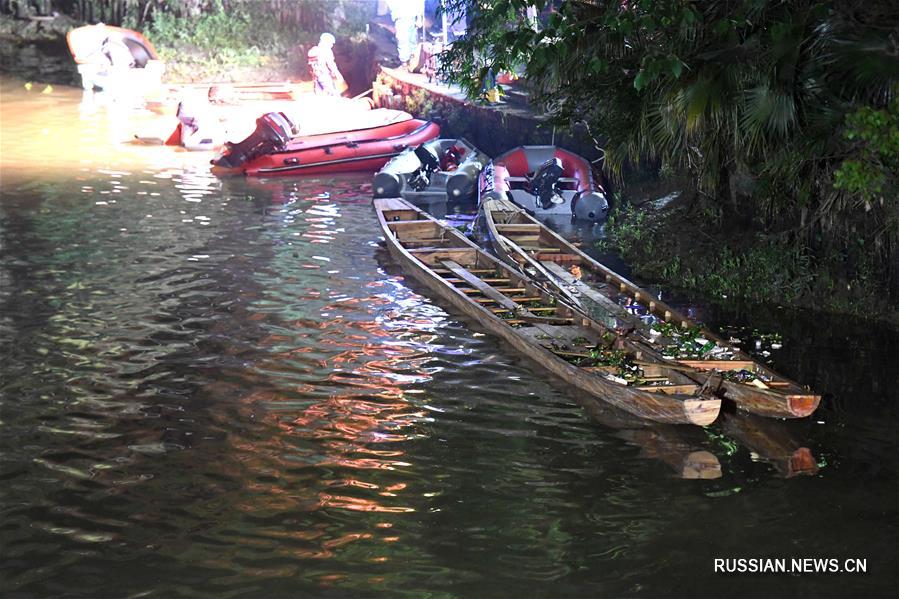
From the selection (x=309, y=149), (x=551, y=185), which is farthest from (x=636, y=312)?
(x=309, y=149)

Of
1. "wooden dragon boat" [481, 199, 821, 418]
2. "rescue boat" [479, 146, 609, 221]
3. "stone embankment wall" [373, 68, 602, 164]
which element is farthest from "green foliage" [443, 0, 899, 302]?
"stone embankment wall" [373, 68, 602, 164]

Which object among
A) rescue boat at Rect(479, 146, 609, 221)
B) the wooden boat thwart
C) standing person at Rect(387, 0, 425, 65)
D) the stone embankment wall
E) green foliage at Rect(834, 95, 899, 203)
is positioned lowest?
the wooden boat thwart

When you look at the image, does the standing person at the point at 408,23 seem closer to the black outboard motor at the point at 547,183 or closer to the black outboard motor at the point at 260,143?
the black outboard motor at the point at 260,143

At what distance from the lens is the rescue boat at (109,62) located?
1186 inches

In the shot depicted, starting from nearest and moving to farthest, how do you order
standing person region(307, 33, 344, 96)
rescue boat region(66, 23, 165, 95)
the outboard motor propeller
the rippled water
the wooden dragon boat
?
the rippled water, the wooden dragon boat, the outboard motor propeller, standing person region(307, 33, 344, 96), rescue boat region(66, 23, 165, 95)

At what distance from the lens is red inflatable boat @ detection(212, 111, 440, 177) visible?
65.1 ft

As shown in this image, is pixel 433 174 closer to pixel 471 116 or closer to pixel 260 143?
pixel 471 116

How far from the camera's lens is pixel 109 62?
101 ft

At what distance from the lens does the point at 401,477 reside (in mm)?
7074

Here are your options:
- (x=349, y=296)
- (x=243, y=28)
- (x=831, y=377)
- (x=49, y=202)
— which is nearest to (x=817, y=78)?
(x=831, y=377)

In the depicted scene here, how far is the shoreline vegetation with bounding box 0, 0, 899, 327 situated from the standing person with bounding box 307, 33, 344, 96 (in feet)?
44.0

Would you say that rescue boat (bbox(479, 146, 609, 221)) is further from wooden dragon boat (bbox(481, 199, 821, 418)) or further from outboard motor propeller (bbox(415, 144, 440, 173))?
wooden dragon boat (bbox(481, 199, 821, 418))

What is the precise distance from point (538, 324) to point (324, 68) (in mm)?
18708

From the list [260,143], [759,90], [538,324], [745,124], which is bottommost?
[538,324]
